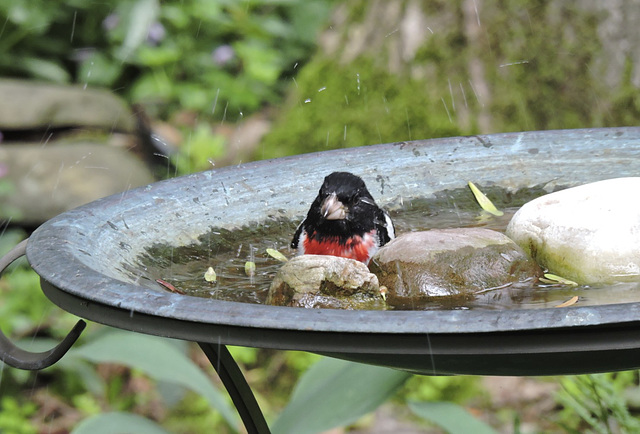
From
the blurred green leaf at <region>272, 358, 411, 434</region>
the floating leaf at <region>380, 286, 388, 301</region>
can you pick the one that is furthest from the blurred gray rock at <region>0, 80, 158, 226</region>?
the floating leaf at <region>380, 286, 388, 301</region>

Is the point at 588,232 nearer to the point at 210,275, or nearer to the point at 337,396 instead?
the point at 210,275

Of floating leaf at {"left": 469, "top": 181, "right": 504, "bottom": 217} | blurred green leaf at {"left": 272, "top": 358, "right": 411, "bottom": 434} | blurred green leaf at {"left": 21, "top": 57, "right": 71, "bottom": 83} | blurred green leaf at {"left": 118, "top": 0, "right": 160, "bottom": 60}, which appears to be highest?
floating leaf at {"left": 469, "top": 181, "right": 504, "bottom": 217}

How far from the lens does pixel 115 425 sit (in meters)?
2.52

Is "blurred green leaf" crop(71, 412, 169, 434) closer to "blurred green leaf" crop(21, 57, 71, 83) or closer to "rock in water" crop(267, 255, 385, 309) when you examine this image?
"rock in water" crop(267, 255, 385, 309)

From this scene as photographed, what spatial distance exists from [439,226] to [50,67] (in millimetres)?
4748

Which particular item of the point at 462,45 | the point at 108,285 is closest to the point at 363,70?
the point at 462,45

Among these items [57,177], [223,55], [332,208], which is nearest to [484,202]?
[332,208]

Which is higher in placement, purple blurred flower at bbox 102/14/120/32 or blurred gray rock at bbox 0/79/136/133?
purple blurred flower at bbox 102/14/120/32

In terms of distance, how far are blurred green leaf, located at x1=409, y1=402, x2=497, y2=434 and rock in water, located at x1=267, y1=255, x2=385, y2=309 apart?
750 millimetres

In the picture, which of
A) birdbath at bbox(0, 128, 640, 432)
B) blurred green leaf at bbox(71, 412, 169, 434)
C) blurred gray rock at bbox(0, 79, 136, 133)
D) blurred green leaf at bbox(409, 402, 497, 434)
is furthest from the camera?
blurred gray rock at bbox(0, 79, 136, 133)

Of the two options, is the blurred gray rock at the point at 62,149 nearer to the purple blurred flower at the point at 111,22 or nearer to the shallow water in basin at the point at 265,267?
the purple blurred flower at the point at 111,22

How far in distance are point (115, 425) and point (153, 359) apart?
288mm

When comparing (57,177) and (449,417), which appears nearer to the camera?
(449,417)

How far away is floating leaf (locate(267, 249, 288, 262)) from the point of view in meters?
1.99
